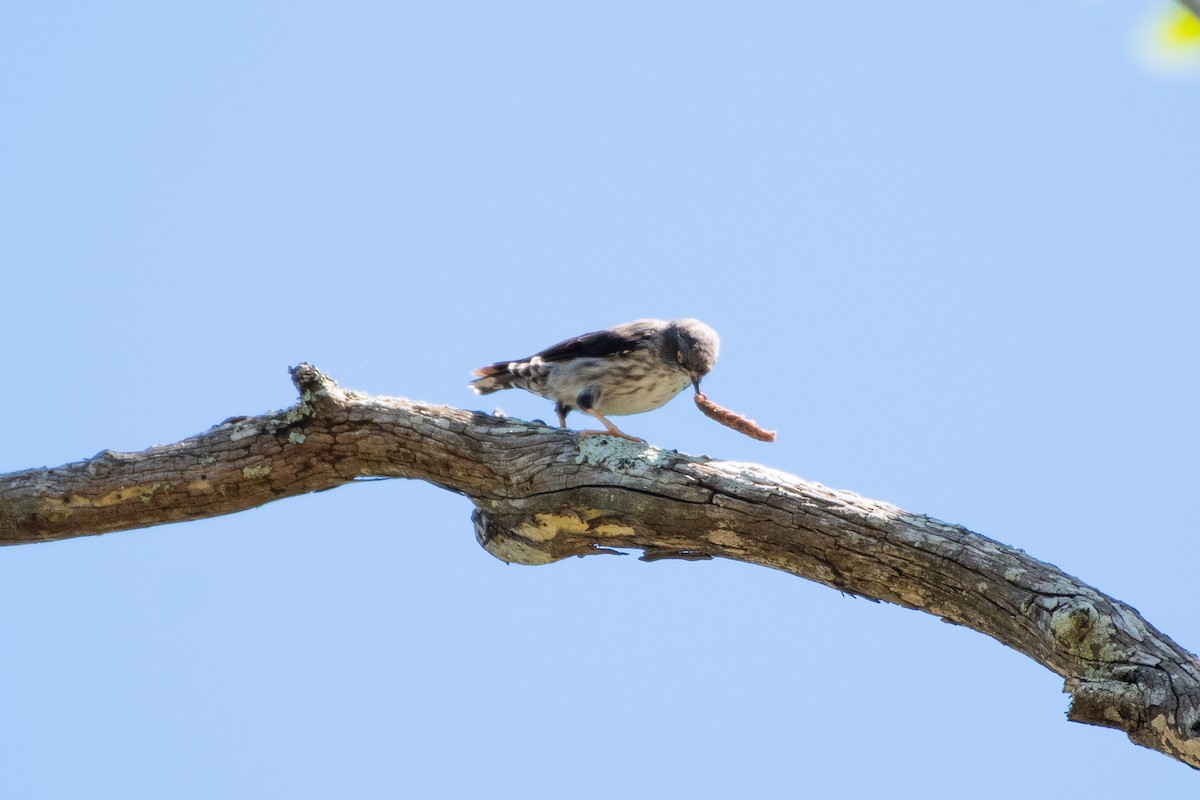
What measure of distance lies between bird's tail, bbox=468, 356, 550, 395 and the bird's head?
0.81 metres

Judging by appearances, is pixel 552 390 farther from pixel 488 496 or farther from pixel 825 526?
pixel 825 526

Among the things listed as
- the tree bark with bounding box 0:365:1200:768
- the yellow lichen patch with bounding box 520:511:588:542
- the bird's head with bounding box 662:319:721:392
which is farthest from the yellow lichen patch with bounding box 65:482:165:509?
the bird's head with bounding box 662:319:721:392

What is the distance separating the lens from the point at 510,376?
304 inches

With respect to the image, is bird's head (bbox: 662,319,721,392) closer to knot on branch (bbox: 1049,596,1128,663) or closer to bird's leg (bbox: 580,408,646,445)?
bird's leg (bbox: 580,408,646,445)

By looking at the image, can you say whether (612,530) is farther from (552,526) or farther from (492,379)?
A: (492,379)

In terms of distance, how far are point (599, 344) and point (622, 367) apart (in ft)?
0.83

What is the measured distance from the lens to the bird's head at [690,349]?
7.19m

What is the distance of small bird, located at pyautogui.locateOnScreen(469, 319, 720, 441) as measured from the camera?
716 cm

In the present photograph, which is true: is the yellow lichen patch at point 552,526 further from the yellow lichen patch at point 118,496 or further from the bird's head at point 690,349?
the bird's head at point 690,349

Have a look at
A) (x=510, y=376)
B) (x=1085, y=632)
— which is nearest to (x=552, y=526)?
(x=1085, y=632)

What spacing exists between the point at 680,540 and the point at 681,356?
8.75 ft

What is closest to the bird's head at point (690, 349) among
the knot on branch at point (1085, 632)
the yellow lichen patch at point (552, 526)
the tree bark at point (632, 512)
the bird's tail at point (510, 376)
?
the bird's tail at point (510, 376)

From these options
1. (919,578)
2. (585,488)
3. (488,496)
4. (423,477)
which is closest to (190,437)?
(423,477)

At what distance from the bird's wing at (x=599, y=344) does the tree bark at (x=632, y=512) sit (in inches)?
85.6
